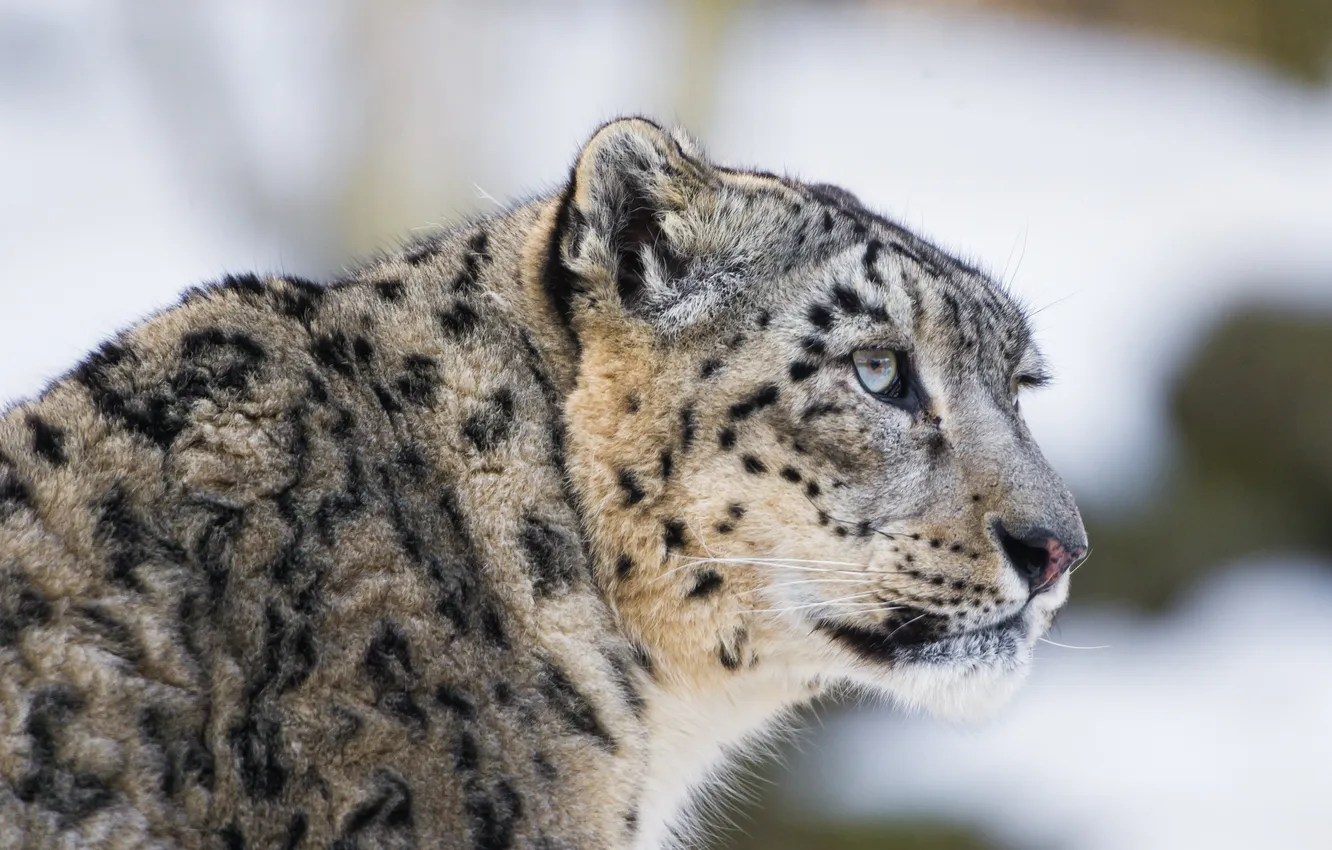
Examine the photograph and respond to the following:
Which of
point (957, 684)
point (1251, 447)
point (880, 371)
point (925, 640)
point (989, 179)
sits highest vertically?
point (989, 179)

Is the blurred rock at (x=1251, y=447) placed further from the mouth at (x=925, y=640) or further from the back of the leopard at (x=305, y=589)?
the back of the leopard at (x=305, y=589)

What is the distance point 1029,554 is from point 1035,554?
0.02 metres

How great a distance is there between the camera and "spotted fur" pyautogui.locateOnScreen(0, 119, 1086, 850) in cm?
303

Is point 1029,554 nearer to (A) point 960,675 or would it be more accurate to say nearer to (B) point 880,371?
(A) point 960,675

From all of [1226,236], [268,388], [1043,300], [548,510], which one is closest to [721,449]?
[548,510]

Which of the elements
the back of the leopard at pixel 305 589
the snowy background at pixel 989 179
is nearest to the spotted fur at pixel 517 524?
the back of the leopard at pixel 305 589

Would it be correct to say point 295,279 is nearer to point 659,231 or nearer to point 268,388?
point 268,388

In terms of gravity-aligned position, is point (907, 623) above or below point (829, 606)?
below

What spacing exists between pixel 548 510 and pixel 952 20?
10022 mm

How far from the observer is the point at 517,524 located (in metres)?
3.59

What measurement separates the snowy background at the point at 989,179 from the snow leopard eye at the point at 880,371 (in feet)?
14.3

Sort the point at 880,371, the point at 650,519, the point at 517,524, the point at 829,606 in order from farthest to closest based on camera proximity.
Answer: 1. the point at 880,371
2. the point at 829,606
3. the point at 650,519
4. the point at 517,524

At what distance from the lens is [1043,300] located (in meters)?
9.43

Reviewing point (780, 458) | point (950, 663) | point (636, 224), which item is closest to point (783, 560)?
point (780, 458)
